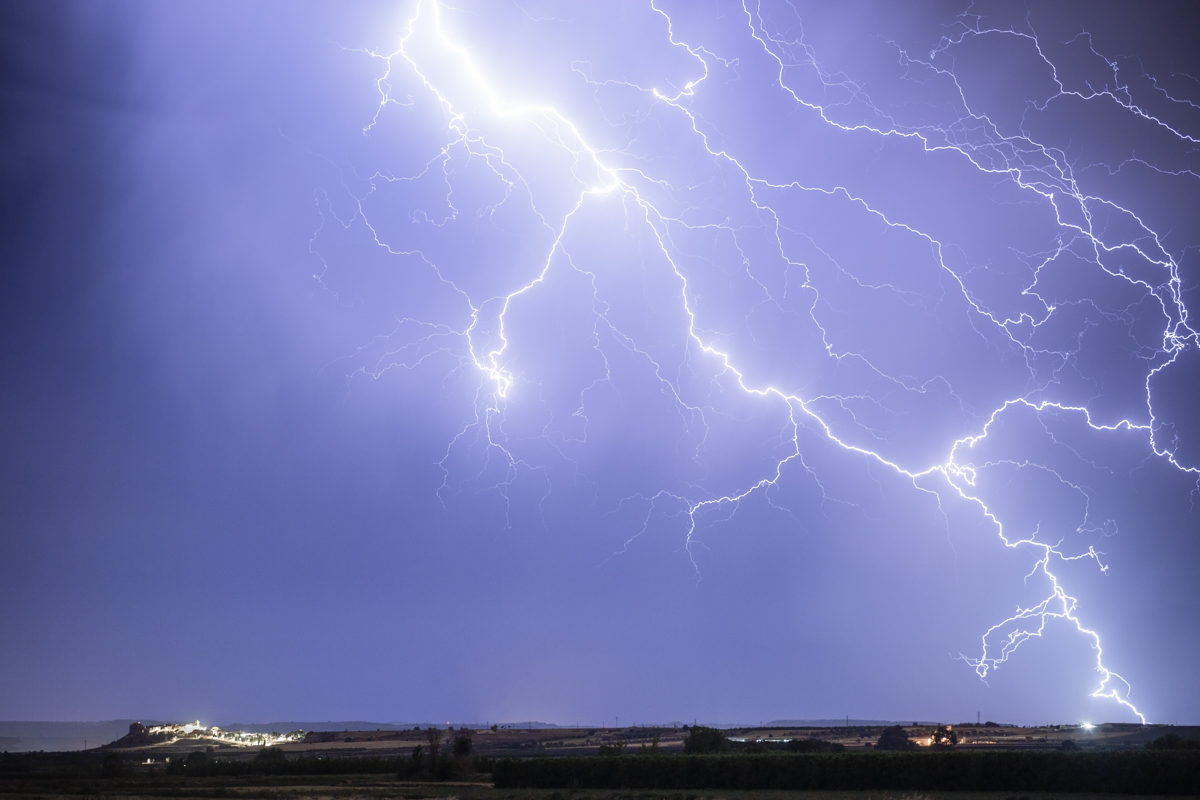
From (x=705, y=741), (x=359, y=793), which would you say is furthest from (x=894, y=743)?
(x=359, y=793)

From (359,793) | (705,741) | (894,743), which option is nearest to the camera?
(359,793)

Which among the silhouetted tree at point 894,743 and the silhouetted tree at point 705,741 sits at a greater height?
the silhouetted tree at point 705,741

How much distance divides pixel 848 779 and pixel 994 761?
3.53 metres

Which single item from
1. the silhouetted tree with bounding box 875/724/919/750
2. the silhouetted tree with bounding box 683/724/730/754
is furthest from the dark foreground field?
the silhouetted tree with bounding box 875/724/919/750

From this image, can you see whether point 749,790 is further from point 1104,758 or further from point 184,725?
point 184,725

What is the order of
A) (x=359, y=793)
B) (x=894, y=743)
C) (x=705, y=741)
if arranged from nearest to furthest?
(x=359, y=793) < (x=705, y=741) < (x=894, y=743)

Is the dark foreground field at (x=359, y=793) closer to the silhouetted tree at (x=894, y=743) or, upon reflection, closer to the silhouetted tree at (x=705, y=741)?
the silhouetted tree at (x=705, y=741)

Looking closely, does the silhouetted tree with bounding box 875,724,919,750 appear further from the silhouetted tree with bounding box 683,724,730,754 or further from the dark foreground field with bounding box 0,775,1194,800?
the dark foreground field with bounding box 0,775,1194,800

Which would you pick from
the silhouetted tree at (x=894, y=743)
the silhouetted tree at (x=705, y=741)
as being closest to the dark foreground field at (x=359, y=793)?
the silhouetted tree at (x=705, y=741)

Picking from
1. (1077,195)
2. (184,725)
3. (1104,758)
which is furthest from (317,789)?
(184,725)

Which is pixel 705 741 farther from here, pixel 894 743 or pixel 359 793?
pixel 359 793

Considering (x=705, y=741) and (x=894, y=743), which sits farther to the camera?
(x=894, y=743)

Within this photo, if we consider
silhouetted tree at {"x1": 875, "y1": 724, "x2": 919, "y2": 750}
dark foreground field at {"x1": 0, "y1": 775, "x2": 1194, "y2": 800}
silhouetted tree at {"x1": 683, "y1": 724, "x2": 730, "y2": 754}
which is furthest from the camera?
silhouetted tree at {"x1": 875, "y1": 724, "x2": 919, "y2": 750}

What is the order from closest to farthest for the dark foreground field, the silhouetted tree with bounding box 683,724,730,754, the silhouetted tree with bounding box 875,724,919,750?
the dark foreground field, the silhouetted tree with bounding box 683,724,730,754, the silhouetted tree with bounding box 875,724,919,750
